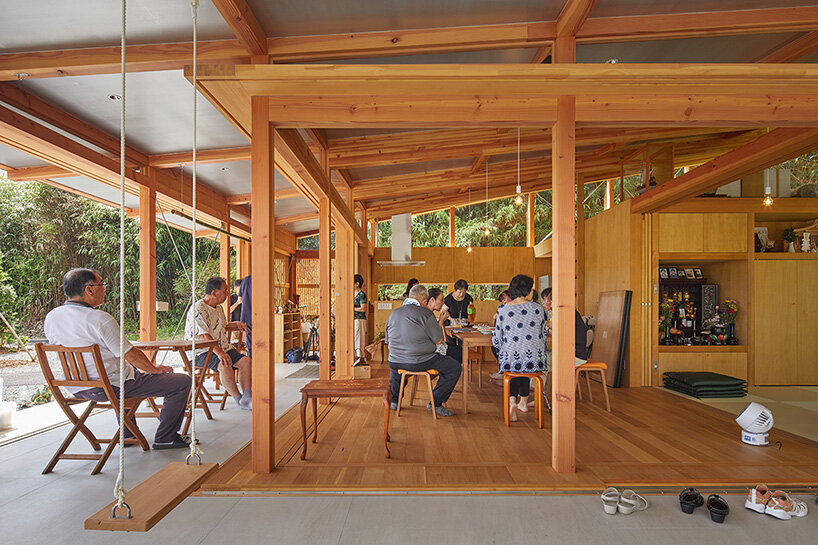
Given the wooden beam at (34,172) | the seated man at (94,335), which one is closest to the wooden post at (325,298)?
the seated man at (94,335)

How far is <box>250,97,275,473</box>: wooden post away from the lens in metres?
3.03

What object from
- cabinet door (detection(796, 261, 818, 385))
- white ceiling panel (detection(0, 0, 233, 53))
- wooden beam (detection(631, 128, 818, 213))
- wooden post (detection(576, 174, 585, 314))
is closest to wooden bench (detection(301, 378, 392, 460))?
white ceiling panel (detection(0, 0, 233, 53))

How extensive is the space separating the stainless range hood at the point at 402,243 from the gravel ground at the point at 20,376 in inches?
191

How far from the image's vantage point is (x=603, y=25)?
3254 millimetres

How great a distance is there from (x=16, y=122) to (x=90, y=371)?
6.70 ft

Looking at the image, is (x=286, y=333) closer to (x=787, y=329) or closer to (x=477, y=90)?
(x=477, y=90)

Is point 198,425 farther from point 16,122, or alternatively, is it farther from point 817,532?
point 817,532

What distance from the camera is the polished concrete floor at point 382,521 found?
88.2 inches

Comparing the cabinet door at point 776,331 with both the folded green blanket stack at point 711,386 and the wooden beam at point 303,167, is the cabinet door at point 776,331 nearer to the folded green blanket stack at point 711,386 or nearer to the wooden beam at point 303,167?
the folded green blanket stack at point 711,386

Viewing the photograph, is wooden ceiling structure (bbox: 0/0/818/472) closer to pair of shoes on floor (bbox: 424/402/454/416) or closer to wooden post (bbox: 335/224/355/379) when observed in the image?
pair of shoes on floor (bbox: 424/402/454/416)

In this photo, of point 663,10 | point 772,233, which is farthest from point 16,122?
point 772,233

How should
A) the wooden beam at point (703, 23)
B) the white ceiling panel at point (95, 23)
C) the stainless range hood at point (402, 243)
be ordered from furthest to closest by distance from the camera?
1. the stainless range hood at point (402, 243)
2. the wooden beam at point (703, 23)
3. the white ceiling panel at point (95, 23)

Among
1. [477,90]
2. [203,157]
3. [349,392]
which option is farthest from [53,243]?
[477,90]

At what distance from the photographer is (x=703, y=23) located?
3.21 meters
